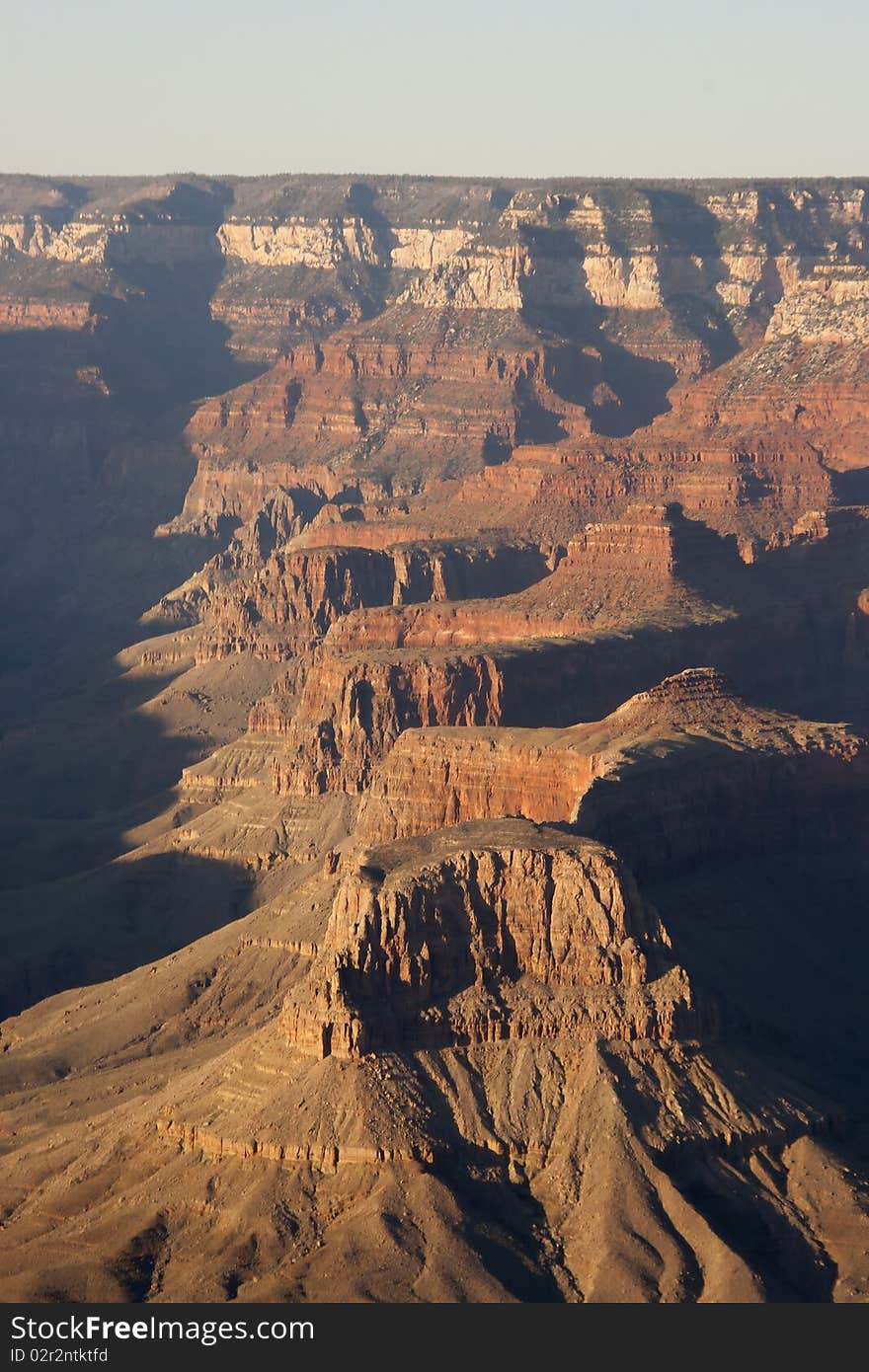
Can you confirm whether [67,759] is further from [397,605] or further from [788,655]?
[788,655]

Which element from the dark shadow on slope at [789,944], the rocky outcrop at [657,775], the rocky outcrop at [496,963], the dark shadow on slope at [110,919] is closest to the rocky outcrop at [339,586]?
the dark shadow on slope at [110,919]

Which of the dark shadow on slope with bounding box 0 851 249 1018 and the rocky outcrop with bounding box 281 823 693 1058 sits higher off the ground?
the rocky outcrop with bounding box 281 823 693 1058

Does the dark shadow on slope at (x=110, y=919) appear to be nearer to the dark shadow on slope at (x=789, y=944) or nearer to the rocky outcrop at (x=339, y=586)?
the dark shadow on slope at (x=789, y=944)

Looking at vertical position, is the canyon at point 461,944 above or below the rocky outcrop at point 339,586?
above

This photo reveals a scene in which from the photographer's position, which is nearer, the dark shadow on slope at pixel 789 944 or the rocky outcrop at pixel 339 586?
the dark shadow on slope at pixel 789 944

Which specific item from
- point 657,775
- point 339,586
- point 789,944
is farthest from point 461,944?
point 339,586

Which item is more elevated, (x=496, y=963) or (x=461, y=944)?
(x=461, y=944)

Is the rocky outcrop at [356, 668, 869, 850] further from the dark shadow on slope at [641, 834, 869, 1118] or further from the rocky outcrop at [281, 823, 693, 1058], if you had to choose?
the rocky outcrop at [281, 823, 693, 1058]

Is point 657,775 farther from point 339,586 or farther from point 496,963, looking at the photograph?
point 339,586

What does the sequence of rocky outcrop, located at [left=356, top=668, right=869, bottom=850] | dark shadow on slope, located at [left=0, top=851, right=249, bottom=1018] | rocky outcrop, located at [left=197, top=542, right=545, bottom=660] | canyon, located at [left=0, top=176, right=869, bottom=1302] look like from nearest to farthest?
canyon, located at [left=0, top=176, right=869, bottom=1302] < rocky outcrop, located at [left=356, top=668, right=869, bottom=850] < dark shadow on slope, located at [left=0, top=851, right=249, bottom=1018] < rocky outcrop, located at [left=197, top=542, right=545, bottom=660]

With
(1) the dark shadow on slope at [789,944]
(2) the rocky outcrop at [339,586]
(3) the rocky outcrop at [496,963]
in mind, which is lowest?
(2) the rocky outcrop at [339,586]

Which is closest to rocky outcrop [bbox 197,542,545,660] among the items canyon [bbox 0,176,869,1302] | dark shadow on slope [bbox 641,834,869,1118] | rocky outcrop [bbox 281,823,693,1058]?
canyon [bbox 0,176,869,1302]

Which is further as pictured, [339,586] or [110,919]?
[339,586]
